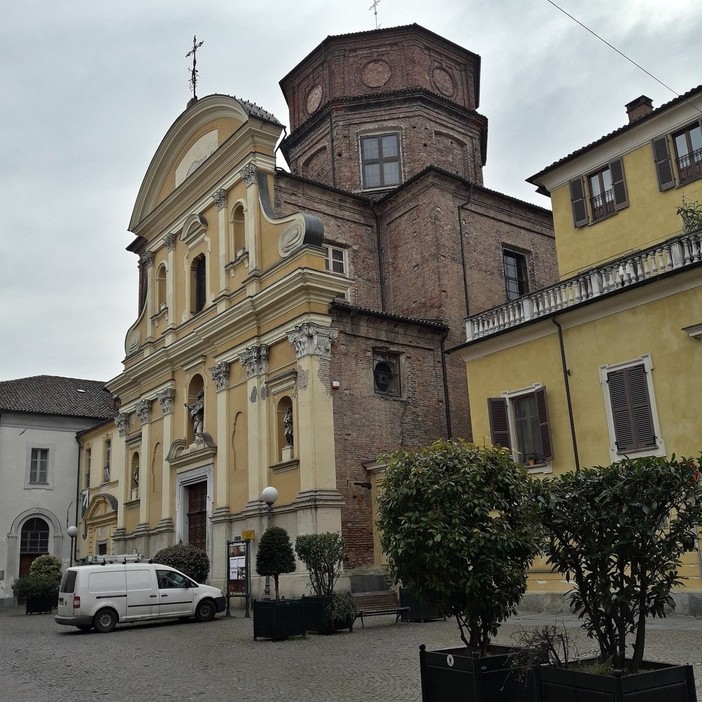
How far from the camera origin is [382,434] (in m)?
21.8

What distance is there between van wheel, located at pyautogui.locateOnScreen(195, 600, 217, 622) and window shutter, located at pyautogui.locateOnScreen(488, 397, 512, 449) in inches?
312

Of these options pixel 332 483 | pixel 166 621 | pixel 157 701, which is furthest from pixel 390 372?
pixel 157 701

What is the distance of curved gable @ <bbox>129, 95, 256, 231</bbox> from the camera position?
26.4 metres

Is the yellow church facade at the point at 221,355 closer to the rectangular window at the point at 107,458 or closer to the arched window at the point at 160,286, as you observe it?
the arched window at the point at 160,286

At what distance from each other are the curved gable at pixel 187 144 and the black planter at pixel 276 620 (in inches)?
610

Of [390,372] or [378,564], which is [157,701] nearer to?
[378,564]

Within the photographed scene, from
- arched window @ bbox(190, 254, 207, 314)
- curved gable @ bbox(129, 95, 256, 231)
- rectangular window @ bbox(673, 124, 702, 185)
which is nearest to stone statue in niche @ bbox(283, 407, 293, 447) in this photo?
arched window @ bbox(190, 254, 207, 314)

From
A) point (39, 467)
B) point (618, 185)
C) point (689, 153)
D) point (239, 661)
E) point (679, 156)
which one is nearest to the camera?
point (239, 661)

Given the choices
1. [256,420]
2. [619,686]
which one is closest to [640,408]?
[619,686]

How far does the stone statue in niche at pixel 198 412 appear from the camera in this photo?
2612cm

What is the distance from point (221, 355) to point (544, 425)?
1156 centimetres

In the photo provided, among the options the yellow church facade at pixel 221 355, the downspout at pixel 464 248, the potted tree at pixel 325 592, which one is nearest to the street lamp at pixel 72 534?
the yellow church facade at pixel 221 355

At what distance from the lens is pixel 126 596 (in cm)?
1827

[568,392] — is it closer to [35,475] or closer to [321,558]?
[321,558]
